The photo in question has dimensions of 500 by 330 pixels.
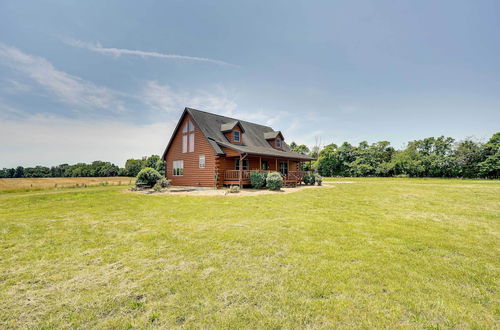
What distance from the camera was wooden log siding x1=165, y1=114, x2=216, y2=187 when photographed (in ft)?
62.4

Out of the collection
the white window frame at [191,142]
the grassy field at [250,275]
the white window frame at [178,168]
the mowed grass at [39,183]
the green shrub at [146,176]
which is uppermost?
the white window frame at [191,142]

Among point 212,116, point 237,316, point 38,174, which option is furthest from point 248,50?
point 38,174

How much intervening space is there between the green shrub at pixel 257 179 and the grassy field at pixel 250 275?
36.6ft

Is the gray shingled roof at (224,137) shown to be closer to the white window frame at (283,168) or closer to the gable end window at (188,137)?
the gable end window at (188,137)

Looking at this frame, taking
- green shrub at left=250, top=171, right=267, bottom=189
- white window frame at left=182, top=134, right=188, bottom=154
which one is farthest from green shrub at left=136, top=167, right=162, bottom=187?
green shrub at left=250, top=171, right=267, bottom=189

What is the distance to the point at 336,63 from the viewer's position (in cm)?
1977

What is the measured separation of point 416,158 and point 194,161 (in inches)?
1989

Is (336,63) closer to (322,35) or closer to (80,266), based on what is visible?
(322,35)

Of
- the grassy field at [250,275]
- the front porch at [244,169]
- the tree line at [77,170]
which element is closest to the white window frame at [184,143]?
the front porch at [244,169]

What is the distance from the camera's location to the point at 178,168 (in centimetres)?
2206

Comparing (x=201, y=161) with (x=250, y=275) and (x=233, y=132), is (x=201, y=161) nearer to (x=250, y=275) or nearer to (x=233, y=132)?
(x=233, y=132)

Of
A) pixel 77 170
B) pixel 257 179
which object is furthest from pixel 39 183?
pixel 77 170

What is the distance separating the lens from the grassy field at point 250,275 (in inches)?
94.4

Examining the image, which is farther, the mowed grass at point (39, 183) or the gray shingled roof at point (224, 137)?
the mowed grass at point (39, 183)
